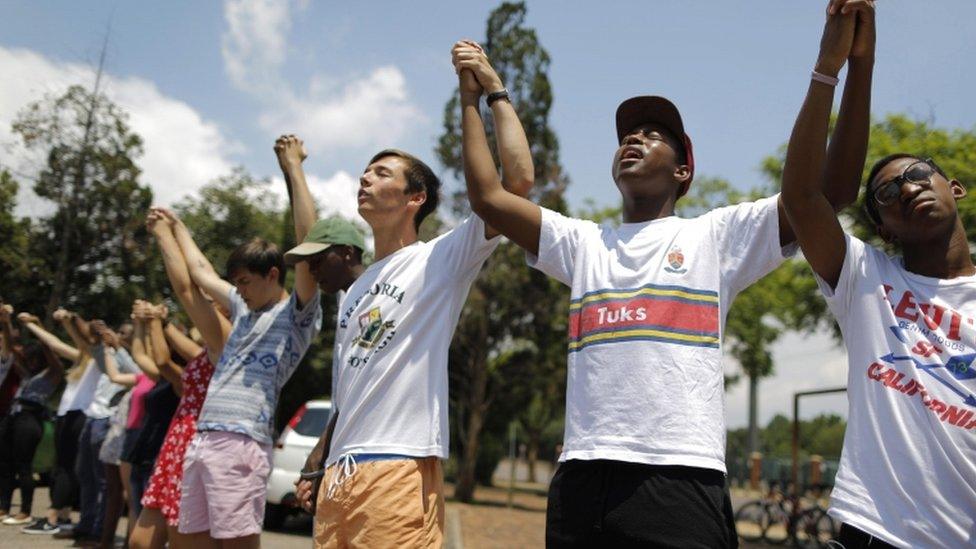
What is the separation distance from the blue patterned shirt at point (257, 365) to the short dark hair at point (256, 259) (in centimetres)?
19

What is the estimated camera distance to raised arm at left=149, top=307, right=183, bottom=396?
17.5 ft

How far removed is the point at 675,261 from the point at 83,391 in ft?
24.5

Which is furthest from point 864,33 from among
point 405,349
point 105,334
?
point 105,334

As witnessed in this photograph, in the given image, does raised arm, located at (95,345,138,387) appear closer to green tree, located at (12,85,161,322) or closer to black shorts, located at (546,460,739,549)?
black shorts, located at (546,460,739,549)

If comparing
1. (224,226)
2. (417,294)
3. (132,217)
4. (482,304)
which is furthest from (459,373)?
A: (417,294)

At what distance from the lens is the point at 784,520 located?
14.3 meters

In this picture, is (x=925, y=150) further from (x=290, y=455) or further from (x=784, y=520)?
(x=290, y=455)

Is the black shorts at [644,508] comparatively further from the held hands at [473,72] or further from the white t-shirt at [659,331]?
the held hands at [473,72]

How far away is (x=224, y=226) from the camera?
3166cm

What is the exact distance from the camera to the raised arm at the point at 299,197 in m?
3.89

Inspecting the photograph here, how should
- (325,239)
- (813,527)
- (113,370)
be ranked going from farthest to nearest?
(813,527) < (113,370) < (325,239)

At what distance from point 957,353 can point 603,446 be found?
3.13ft

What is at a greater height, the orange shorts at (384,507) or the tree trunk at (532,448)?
the orange shorts at (384,507)

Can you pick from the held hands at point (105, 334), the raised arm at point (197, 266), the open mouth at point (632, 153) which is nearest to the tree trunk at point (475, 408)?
the held hands at point (105, 334)
